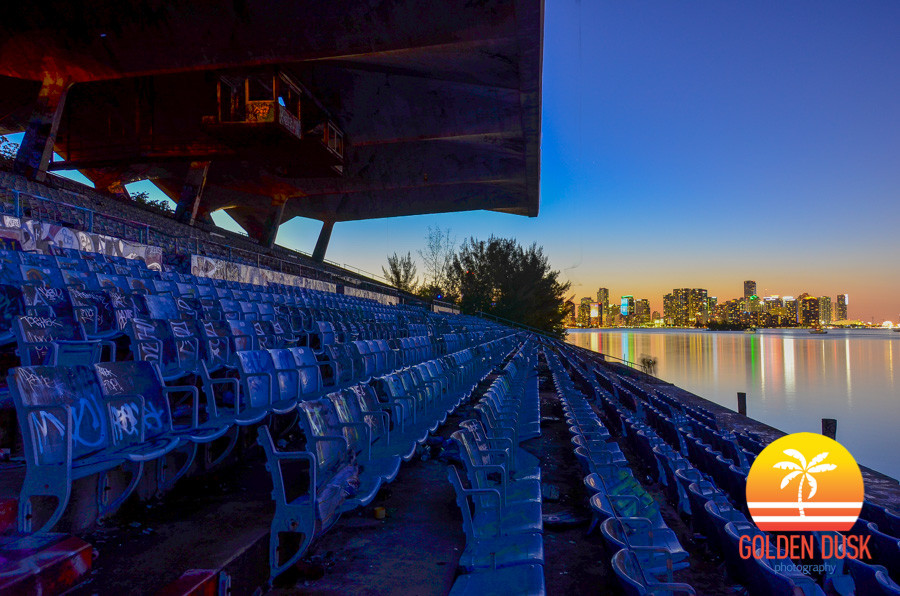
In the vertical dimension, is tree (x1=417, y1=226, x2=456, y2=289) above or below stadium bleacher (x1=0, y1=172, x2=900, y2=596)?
above

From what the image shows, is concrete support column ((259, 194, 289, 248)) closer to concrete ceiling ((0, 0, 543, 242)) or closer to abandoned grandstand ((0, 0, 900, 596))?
concrete ceiling ((0, 0, 543, 242))

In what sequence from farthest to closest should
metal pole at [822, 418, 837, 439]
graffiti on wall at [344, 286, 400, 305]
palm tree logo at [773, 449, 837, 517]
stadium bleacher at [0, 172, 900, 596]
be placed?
graffiti on wall at [344, 286, 400, 305]
metal pole at [822, 418, 837, 439]
palm tree logo at [773, 449, 837, 517]
stadium bleacher at [0, 172, 900, 596]

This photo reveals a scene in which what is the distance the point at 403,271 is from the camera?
127ft

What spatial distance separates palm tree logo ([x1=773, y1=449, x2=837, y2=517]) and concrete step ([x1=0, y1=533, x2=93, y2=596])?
3.80m

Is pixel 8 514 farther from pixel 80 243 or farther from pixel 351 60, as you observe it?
pixel 351 60

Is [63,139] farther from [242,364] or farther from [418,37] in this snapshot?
[242,364]

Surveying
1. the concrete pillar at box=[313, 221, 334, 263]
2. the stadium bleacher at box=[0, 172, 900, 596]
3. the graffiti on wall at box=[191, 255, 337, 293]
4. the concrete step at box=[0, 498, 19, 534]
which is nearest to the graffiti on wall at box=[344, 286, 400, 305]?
the graffiti on wall at box=[191, 255, 337, 293]

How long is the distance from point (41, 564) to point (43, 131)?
17118 mm

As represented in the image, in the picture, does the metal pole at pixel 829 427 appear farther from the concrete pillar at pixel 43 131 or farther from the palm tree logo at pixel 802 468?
the concrete pillar at pixel 43 131

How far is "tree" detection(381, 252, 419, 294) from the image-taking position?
37912 mm

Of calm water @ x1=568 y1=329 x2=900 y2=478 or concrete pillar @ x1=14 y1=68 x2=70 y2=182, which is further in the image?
calm water @ x1=568 y1=329 x2=900 y2=478

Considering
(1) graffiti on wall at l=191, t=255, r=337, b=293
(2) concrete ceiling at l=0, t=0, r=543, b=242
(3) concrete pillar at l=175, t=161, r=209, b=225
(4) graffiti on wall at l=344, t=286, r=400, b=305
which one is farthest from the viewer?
(3) concrete pillar at l=175, t=161, r=209, b=225

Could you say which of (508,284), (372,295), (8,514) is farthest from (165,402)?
(508,284)

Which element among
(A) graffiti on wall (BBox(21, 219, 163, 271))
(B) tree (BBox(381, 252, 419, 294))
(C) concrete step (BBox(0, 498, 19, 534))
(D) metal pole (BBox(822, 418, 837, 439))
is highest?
(B) tree (BBox(381, 252, 419, 294))
